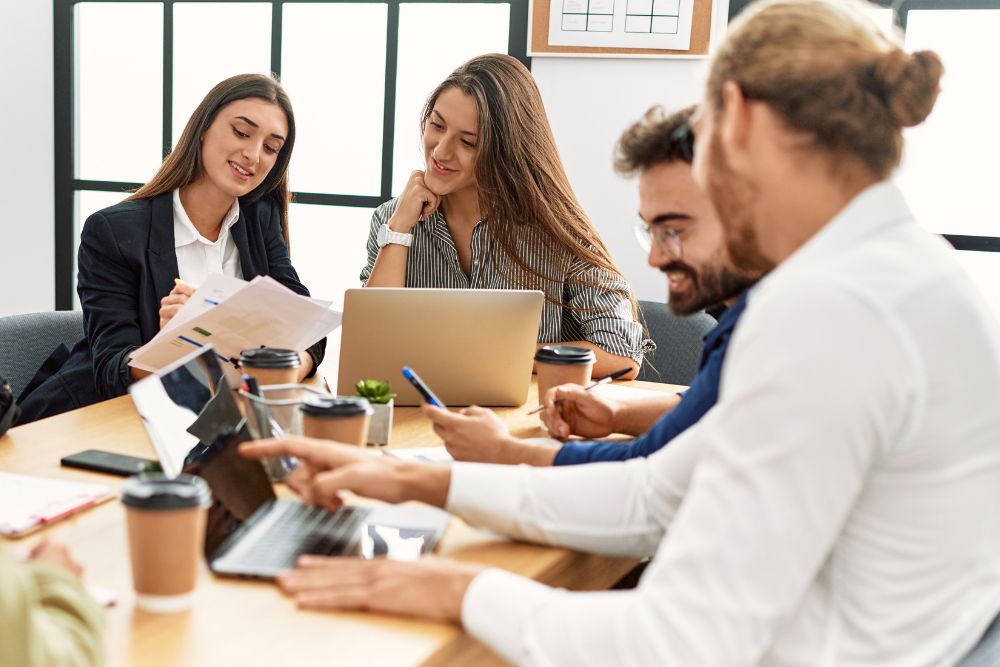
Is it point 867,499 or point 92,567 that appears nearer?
point 867,499

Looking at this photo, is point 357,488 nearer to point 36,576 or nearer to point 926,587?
point 36,576

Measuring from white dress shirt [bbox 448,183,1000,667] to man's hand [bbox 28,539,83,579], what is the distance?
13.6 inches

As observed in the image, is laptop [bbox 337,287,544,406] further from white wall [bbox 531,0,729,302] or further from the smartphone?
white wall [bbox 531,0,729,302]

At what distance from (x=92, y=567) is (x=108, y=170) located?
13.1 feet

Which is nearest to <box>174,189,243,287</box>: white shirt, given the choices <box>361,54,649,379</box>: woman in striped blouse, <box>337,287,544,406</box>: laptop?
<box>361,54,649,379</box>: woman in striped blouse

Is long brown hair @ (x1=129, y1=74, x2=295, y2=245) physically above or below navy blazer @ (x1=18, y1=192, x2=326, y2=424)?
above

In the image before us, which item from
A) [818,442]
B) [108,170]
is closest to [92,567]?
[818,442]

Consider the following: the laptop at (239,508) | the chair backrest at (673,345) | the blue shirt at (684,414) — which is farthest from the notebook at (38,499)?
the chair backrest at (673,345)

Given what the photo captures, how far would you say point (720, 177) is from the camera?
0.93 metres

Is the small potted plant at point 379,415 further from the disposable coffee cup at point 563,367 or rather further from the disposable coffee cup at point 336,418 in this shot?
the disposable coffee cup at point 563,367

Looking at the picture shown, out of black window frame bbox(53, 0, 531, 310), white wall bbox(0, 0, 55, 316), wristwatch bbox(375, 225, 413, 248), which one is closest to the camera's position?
wristwatch bbox(375, 225, 413, 248)

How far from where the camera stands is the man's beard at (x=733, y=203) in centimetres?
92

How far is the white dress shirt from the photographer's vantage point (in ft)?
2.51

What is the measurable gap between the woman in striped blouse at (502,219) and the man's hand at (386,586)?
4.60 feet
